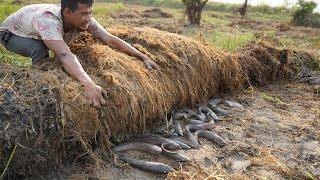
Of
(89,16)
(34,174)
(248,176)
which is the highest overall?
(89,16)

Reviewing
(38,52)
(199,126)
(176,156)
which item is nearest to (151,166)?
(176,156)

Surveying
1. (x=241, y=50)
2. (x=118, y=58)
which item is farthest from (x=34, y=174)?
(x=241, y=50)

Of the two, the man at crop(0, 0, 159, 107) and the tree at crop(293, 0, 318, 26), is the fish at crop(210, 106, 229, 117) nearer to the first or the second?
the man at crop(0, 0, 159, 107)

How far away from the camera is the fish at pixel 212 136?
602 centimetres

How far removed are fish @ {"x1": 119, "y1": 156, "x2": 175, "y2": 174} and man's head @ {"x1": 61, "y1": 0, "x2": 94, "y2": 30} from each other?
1.74 meters

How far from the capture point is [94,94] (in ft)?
16.1

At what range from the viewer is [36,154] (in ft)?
14.3

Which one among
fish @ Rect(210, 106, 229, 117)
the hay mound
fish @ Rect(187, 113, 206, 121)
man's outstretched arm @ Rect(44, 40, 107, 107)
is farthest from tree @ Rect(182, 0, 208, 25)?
man's outstretched arm @ Rect(44, 40, 107, 107)

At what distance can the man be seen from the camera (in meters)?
5.05

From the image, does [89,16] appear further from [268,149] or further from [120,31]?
[268,149]

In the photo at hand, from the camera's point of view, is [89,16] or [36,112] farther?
[89,16]

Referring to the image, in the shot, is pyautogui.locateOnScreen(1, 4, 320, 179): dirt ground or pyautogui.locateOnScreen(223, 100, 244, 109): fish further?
pyautogui.locateOnScreen(223, 100, 244, 109): fish

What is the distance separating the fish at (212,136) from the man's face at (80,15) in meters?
2.13

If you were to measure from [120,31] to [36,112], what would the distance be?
305 cm
